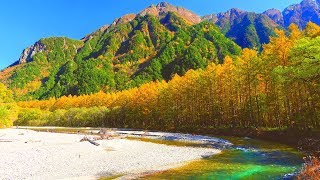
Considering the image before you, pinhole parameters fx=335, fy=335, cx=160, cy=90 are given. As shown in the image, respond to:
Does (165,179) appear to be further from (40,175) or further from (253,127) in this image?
(253,127)

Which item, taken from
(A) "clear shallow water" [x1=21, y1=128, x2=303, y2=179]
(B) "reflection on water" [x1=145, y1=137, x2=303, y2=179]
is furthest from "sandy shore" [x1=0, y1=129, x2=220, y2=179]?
(B) "reflection on water" [x1=145, y1=137, x2=303, y2=179]

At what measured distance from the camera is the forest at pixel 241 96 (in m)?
44.6

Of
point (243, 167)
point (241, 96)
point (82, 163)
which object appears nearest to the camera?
point (243, 167)

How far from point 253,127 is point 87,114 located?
95.8m

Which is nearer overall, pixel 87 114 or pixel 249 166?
pixel 249 166

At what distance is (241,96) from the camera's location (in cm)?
7606

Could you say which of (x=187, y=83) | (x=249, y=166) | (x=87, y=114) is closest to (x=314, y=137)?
(x=249, y=166)

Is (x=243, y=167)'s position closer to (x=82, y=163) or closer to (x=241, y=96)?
(x=82, y=163)

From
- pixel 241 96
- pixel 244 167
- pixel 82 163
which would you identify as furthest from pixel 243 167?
pixel 241 96

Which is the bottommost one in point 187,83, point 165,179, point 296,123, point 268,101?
point 165,179

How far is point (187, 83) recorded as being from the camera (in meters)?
89.2

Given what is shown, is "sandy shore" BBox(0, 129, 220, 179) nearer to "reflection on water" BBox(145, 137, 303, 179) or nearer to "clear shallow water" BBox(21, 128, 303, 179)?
"clear shallow water" BBox(21, 128, 303, 179)

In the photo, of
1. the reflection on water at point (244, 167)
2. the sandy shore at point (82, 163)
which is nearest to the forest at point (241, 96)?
the reflection on water at point (244, 167)

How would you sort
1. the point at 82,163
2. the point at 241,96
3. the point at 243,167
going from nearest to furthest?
the point at 243,167
the point at 82,163
the point at 241,96
